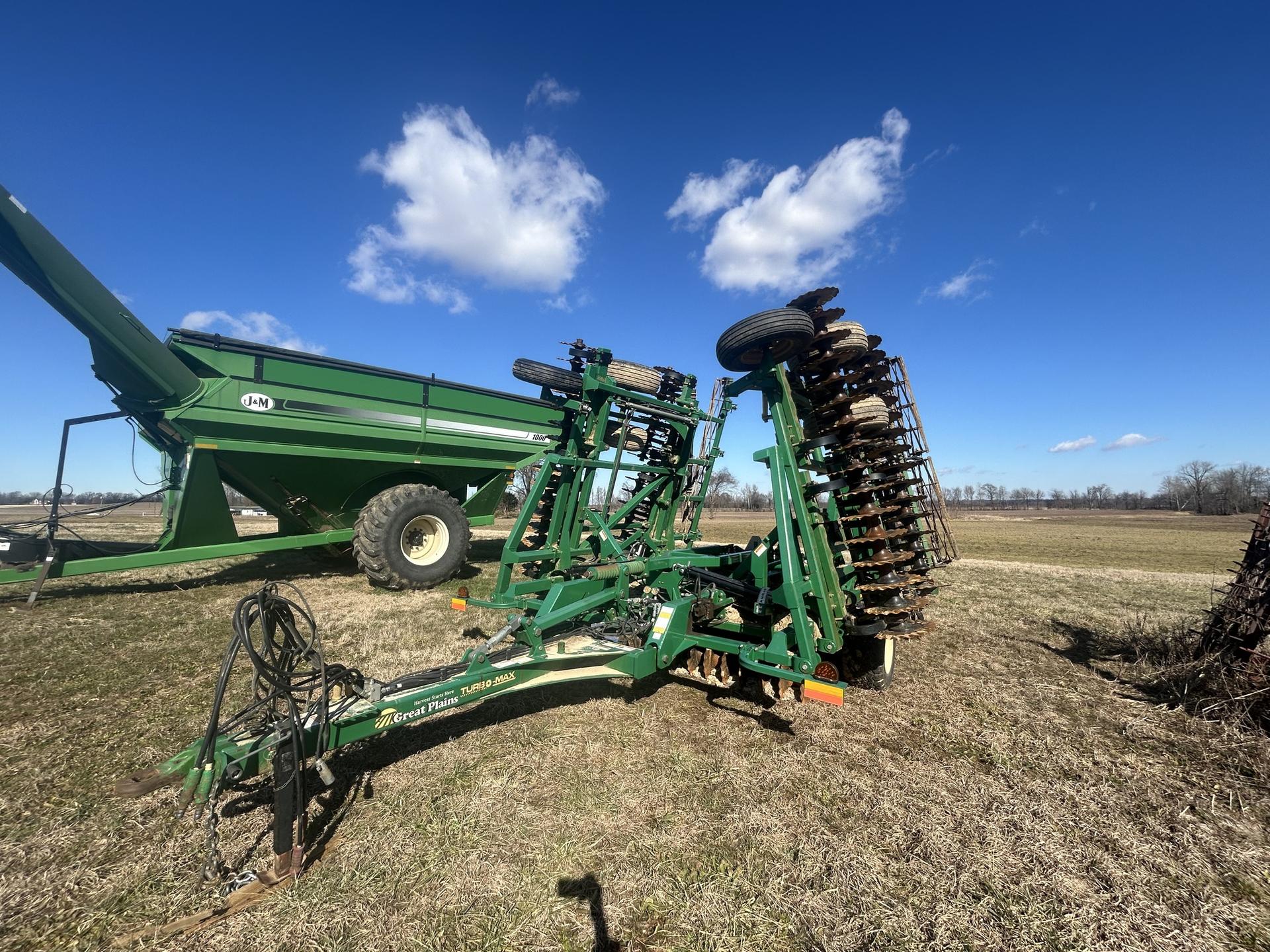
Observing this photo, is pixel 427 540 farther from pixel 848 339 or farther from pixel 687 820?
pixel 848 339

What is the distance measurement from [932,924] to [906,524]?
3022 mm

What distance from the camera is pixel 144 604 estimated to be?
7066 millimetres

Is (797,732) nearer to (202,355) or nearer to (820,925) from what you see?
(820,925)

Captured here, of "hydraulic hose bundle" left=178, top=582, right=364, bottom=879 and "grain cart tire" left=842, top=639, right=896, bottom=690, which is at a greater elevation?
"hydraulic hose bundle" left=178, top=582, right=364, bottom=879

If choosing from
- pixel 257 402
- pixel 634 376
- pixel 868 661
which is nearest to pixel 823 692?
pixel 868 661

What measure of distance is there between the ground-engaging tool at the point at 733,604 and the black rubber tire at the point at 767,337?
2cm

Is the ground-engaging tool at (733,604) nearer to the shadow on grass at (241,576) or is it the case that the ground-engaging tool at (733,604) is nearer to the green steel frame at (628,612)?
the green steel frame at (628,612)

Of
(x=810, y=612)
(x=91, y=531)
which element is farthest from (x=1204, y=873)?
(x=91, y=531)

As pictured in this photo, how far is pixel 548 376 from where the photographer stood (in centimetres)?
795

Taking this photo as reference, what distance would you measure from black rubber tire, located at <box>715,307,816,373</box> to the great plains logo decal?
7.00m

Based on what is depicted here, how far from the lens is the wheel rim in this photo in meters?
8.73

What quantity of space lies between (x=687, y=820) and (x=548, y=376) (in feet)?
21.4

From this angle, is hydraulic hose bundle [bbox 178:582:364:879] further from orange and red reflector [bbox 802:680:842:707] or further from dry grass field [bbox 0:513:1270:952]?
orange and red reflector [bbox 802:680:842:707]

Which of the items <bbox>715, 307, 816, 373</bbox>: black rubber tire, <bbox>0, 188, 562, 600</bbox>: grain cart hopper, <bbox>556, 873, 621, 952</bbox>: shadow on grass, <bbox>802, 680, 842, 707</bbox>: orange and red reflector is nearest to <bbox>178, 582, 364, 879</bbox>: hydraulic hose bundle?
<bbox>556, 873, 621, 952</bbox>: shadow on grass
